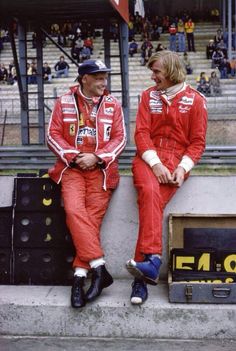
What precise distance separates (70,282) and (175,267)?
2.81ft

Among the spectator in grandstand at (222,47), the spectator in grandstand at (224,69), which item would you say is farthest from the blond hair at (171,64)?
the spectator in grandstand at (222,47)

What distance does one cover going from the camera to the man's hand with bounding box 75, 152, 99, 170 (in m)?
5.47

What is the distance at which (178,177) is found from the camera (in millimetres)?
5441

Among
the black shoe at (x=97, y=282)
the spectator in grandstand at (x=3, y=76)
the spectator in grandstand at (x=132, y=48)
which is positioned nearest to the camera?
the black shoe at (x=97, y=282)

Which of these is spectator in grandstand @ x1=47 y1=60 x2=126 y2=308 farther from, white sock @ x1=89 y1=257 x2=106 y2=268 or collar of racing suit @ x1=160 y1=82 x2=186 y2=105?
collar of racing suit @ x1=160 y1=82 x2=186 y2=105

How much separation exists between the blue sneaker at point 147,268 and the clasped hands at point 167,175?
617 millimetres

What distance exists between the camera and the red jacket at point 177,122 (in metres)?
5.60

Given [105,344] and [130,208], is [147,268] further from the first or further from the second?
[130,208]

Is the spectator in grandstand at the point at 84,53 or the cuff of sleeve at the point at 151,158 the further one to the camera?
the spectator in grandstand at the point at 84,53

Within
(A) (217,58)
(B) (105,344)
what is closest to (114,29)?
(A) (217,58)

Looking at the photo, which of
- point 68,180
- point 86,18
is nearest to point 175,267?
point 68,180

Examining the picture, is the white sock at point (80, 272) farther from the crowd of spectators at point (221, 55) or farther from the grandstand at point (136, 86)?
the crowd of spectators at point (221, 55)

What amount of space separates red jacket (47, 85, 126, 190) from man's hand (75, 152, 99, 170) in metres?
0.09

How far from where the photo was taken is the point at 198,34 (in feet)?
134
